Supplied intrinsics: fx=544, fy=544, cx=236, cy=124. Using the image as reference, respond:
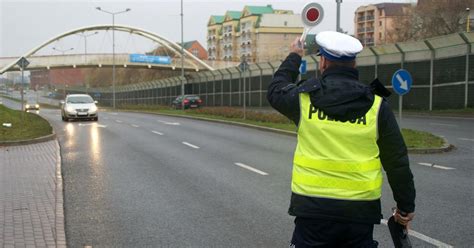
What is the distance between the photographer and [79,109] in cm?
3058

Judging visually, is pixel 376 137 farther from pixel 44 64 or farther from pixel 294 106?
pixel 44 64

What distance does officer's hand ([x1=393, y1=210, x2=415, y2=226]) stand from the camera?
288cm

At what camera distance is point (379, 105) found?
9.39ft

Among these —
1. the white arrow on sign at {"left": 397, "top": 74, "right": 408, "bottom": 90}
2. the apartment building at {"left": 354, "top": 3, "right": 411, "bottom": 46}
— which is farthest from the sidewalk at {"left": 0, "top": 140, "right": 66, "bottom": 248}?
the apartment building at {"left": 354, "top": 3, "right": 411, "bottom": 46}

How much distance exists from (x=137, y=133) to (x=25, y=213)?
14.8m

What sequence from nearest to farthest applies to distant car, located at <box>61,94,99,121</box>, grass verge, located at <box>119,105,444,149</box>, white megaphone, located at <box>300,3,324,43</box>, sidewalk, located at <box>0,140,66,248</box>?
white megaphone, located at <box>300,3,324,43</box> → sidewalk, located at <box>0,140,66,248</box> → grass verge, located at <box>119,105,444,149</box> → distant car, located at <box>61,94,99,121</box>

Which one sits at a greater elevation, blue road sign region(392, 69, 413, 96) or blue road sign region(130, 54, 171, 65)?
blue road sign region(130, 54, 171, 65)

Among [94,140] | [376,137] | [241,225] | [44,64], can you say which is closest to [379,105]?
[376,137]

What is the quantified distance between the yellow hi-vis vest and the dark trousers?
0.14 m

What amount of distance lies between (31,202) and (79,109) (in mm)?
23820

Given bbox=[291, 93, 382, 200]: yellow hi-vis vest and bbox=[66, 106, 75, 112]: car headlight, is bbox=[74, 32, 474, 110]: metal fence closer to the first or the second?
bbox=[66, 106, 75, 112]: car headlight

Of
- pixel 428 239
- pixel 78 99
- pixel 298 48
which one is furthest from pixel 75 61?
pixel 298 48

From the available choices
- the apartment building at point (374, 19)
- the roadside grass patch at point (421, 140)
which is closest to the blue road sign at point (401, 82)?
the roadside grass patch at point (421, 140)

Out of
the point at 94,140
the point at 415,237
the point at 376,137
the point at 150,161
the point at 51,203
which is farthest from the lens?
the point at 94,140
